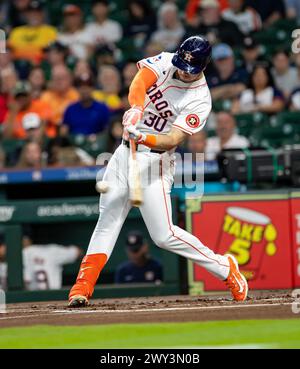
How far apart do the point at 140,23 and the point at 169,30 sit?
0.82 meters

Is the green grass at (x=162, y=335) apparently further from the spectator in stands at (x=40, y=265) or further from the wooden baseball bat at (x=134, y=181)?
the spectator in stands at (x=40, y=265)

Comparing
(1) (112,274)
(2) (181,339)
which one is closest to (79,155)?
(1) (112,274)

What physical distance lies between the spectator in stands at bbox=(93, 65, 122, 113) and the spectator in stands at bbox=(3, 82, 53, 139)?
2.46 ft

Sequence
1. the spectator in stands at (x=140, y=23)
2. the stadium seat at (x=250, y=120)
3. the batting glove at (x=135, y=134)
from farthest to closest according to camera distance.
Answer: the spectator in stands at (x=140, y=23) → the stadium seat at (x=250, y=120) → the batting glove at (x=135, y=134)

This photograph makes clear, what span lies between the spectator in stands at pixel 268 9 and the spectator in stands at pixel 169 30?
1061 mm

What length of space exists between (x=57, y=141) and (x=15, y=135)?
1.52 metres

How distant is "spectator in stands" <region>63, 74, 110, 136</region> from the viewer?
1322cm

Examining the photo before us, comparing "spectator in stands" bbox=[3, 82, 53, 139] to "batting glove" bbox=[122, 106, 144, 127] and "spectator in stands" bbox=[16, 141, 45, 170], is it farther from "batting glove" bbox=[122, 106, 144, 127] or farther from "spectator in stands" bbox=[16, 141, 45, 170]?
"batting glove" bbox=[122, 106, 144, 127]

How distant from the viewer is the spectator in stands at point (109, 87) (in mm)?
13984

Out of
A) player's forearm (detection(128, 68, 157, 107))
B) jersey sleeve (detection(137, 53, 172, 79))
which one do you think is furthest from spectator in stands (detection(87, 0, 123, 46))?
player's forearm (detection(128, 68, 157, 107))

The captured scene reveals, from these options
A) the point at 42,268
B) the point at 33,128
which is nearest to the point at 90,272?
the point at 42,268

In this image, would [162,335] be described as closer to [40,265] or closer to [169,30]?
[40,265]

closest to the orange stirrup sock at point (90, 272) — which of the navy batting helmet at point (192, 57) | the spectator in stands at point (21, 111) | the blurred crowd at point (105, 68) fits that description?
the navy batting helmet at point (192, 57)

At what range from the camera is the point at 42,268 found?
11352 mm
